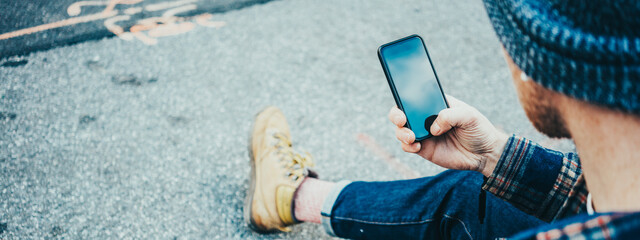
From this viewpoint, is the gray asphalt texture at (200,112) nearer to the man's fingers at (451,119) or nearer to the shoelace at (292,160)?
the shoelace at (292,160)

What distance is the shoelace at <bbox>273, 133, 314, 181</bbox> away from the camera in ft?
5.40

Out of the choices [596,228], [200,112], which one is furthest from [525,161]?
[200,112]

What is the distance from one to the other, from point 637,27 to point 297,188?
1.24 meters

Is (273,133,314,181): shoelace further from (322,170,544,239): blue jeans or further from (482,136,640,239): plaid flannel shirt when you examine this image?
(482,136,640,239): plaid flannel shirt

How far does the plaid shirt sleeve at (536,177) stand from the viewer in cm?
113

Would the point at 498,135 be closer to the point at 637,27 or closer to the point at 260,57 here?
the point at 637,27

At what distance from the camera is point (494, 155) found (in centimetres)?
121

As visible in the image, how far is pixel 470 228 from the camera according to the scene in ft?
3.78

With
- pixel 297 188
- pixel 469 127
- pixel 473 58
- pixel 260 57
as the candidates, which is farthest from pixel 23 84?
pixel 473 58

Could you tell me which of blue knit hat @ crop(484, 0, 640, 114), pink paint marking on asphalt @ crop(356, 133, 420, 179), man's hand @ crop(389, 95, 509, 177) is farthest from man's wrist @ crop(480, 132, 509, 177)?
pink paint marking on asphalt @ crop(356, 133, 420, 179)

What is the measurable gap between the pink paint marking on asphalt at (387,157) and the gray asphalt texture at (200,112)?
0.03 m

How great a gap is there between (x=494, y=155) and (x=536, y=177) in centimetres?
12

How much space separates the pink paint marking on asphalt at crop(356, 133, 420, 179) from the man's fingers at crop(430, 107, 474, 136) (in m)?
0.79

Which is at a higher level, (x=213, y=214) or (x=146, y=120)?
(x=146, y=120)
